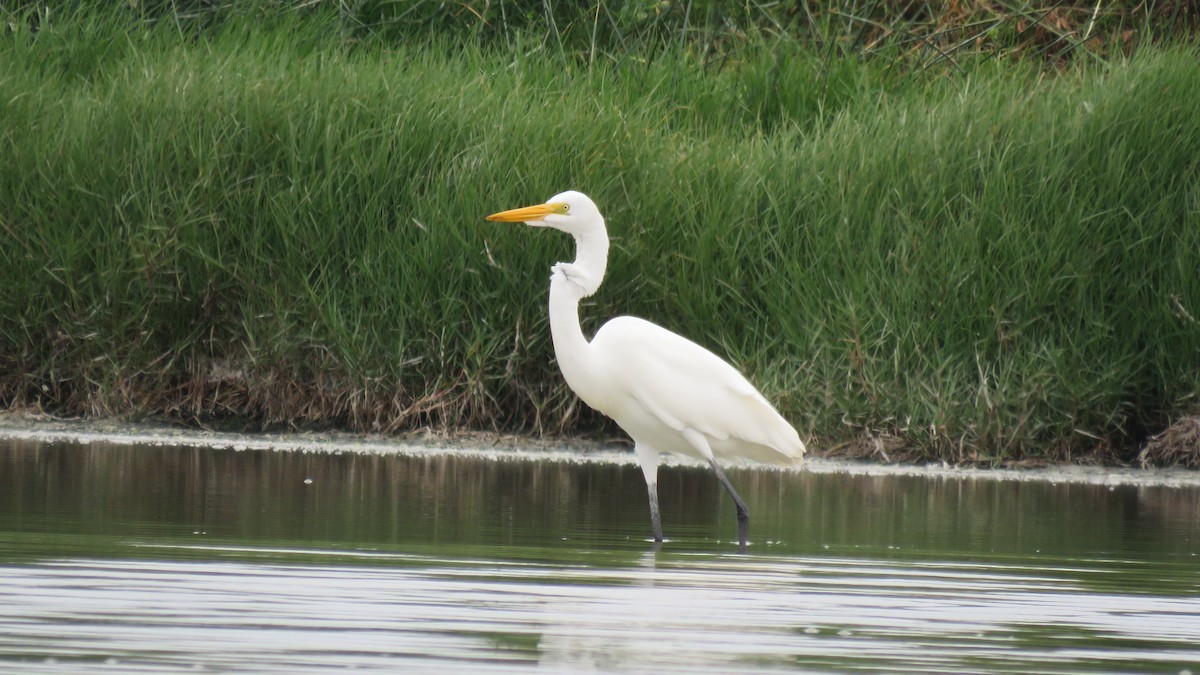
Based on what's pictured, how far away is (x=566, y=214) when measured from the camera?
265 inches

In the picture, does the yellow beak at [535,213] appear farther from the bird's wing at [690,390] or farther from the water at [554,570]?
the water at [554,570]

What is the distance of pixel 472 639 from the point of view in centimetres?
365

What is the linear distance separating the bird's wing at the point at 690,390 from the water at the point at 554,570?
0.34 meters

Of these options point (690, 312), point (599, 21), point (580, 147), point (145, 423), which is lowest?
point (145, 423)

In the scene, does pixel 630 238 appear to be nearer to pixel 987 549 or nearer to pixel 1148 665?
pixel 987 549

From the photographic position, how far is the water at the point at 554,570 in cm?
357

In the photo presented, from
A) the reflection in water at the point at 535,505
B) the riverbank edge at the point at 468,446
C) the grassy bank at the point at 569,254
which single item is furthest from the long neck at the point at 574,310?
the grassy bank at the point at 569,254

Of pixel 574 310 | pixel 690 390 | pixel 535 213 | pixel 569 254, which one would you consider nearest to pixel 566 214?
pixel 535 213

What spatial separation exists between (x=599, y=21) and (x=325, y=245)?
3.66 metres

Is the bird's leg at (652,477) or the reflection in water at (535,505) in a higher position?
the bird's leg at (652,477)

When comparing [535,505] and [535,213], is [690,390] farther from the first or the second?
[535,213]


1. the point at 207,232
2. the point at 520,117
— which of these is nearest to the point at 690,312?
the point at 520,117

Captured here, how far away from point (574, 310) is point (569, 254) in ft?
7.20

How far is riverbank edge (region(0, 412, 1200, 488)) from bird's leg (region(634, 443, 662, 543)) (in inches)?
69.8
